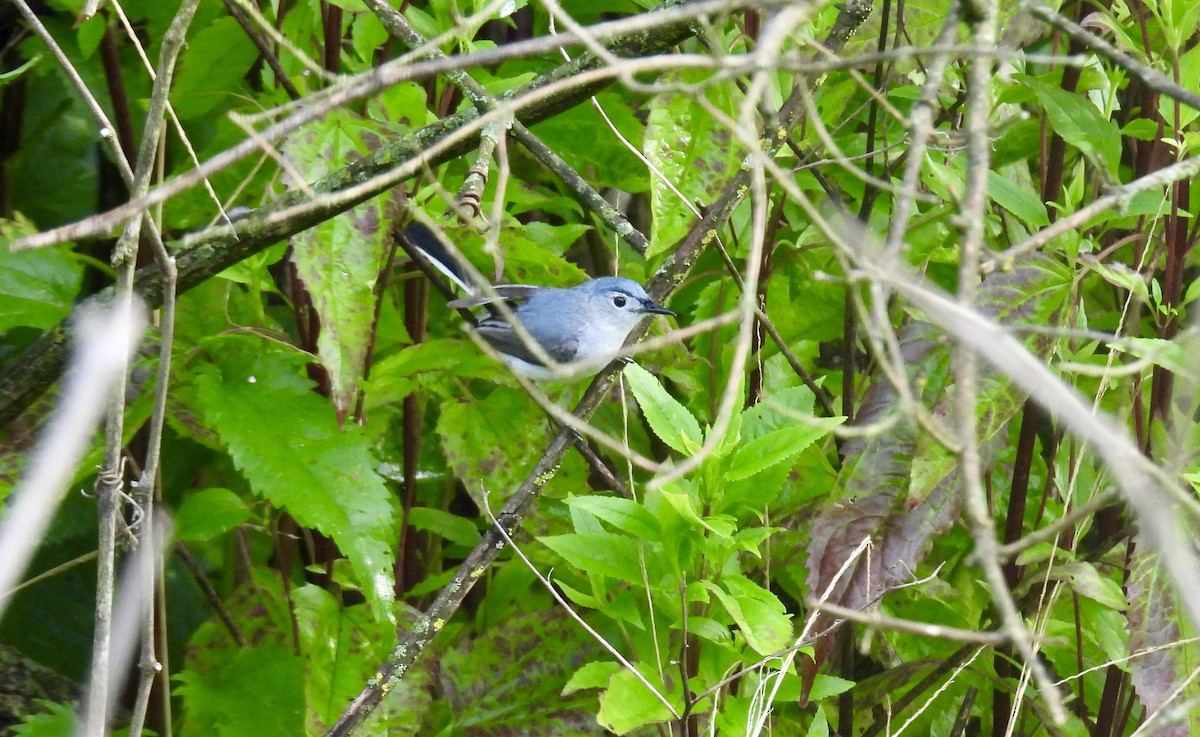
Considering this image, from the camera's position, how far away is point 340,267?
7.22 ft

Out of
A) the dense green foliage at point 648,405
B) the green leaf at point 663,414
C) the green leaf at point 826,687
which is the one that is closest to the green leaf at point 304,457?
the dense green foliage at point 648,405

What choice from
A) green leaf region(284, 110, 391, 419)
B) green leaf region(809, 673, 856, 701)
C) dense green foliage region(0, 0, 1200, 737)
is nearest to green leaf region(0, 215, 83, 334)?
dense green foliage region(0, 0, 1200, 737)

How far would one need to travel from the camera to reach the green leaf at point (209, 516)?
8.15 feet

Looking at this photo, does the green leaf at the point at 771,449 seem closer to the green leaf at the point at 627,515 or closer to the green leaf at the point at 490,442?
the green leaf at the point at 627,515

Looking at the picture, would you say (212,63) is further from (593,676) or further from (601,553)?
(593,676)

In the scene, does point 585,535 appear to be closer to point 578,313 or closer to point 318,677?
point 318,677

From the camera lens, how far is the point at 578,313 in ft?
14.7

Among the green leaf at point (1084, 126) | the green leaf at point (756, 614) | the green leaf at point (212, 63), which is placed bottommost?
the green leaf at point (756, 614)

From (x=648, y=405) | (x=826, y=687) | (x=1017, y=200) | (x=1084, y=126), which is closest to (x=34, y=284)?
A: (x=648, y=405)

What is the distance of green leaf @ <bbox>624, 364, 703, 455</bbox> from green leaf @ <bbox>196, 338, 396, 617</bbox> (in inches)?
20.7

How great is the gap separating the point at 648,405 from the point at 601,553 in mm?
293

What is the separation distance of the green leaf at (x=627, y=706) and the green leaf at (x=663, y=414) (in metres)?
0.44

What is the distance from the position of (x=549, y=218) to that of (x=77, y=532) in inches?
70.3

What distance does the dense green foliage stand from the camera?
2.24m
